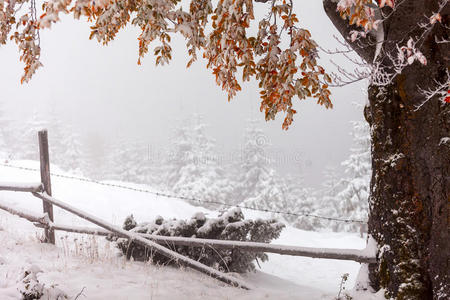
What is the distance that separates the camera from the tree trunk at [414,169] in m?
3.65

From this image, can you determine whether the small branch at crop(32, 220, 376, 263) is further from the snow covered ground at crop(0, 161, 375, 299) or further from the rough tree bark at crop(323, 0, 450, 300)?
the snow covered ground at crop(0, 161, 375, 299)

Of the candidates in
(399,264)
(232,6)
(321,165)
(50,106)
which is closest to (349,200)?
(399,264)

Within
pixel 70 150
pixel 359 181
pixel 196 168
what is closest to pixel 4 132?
pixel 70 150

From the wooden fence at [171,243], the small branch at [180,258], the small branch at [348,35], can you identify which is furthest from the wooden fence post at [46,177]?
the small branch at [348,35]

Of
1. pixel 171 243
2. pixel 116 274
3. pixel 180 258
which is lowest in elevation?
pixel 116 274

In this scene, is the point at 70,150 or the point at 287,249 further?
the point at 70,150

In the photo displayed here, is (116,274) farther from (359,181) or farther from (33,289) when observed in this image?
(359,181)

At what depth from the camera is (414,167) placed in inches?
150

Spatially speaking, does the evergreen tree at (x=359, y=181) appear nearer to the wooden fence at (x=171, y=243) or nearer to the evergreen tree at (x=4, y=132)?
the wooden fence at (x=171, y=243)

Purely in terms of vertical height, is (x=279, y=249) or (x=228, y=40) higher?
(x=228, y=40)

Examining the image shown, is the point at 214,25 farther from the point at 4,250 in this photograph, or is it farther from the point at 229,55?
the point at 4,250

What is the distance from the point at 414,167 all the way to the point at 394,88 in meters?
0.87

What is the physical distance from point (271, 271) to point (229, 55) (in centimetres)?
742

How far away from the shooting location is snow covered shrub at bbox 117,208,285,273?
6.46m
